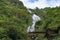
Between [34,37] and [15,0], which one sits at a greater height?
[15,0]

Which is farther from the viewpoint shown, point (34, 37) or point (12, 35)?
point (34, 37)

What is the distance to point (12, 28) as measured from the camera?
2581 cm

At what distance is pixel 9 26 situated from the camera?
1030 inches

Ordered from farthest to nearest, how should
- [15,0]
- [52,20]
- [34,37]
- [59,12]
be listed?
1. [15,0]
2. [34,37]
3. [59,12]
4. [52,20]

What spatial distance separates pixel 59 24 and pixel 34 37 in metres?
8.09

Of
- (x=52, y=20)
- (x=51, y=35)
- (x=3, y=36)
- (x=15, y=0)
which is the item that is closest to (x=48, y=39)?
(x=51, y=35)

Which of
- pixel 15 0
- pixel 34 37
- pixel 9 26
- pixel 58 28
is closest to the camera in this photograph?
pixel 9 26

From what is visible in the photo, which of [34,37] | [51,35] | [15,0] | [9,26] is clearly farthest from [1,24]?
[15,0]

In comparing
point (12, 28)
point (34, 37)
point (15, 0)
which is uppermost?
point (15, 0)

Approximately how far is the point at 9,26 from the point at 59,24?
7.30m

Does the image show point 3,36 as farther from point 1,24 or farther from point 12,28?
point 1,24

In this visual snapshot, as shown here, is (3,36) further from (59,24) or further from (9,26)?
(59,24)

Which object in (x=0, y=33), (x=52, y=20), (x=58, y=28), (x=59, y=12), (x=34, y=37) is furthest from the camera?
(x=34, y=37)

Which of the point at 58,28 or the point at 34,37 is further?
the point at 34,37
